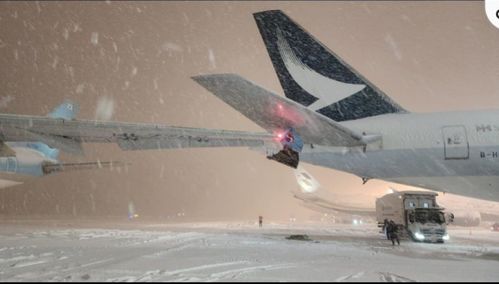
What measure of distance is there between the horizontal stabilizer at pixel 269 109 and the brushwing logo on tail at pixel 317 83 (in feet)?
12.7

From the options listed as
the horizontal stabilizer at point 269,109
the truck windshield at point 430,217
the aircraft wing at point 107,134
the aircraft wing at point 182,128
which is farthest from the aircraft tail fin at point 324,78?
the truck windshield at point 430,217

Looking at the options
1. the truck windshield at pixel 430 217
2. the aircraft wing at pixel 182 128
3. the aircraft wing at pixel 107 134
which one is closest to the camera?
the aircraft wing at pixel 182 128

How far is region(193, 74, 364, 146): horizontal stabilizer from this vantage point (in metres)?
11.1

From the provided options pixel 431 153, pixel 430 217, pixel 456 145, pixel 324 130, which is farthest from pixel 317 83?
pixel 430 217

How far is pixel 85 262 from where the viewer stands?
12945mm

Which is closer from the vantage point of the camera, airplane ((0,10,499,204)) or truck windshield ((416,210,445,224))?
airplane ((0,10,499,204))

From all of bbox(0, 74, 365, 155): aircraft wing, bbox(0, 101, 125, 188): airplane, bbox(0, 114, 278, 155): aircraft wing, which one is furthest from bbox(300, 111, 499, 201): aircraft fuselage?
bbox(0, 101, 125, 188): airplane

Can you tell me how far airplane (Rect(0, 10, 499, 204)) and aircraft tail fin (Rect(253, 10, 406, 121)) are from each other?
0.05 metres

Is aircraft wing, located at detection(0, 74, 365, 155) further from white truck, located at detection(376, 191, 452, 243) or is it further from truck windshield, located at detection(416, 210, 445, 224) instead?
truck windshield, located at detection(416, 210, 445, 224)

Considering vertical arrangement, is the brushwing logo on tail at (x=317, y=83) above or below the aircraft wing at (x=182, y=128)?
above

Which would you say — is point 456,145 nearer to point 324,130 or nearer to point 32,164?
point 324,130

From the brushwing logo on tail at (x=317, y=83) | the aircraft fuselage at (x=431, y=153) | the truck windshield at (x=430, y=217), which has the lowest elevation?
the truck windshield at (x=430, y=217)

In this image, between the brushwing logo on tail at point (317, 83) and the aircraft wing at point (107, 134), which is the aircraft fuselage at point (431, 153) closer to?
the brushwing logo on tail at point (317, 83)

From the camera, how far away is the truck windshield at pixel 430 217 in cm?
2906
